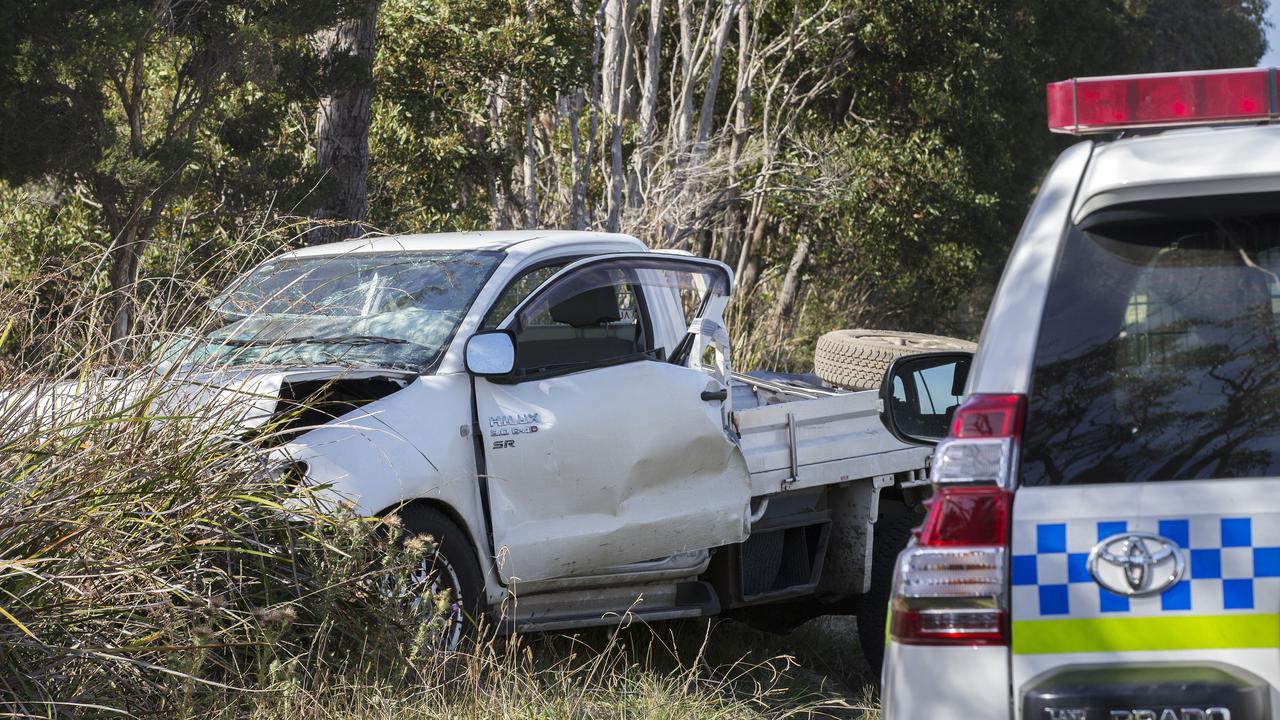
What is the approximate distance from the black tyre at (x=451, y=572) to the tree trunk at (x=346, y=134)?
555 cm

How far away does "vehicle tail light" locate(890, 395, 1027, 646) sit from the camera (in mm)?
2381

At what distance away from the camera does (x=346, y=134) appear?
10.6 meters

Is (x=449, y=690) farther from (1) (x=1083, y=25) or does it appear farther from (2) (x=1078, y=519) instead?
(1) (x=1083, y=25)

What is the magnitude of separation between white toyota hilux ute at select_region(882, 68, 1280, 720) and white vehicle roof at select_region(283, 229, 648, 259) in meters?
3.60

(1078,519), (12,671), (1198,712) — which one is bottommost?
(12,671)

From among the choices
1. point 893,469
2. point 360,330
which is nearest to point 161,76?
point 360,330

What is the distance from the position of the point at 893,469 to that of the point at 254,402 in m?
3.03

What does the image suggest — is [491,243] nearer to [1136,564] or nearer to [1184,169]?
[1184,169]

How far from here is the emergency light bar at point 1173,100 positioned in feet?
8.53

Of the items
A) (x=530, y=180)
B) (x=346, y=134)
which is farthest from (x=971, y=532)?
(x=530, y=180)

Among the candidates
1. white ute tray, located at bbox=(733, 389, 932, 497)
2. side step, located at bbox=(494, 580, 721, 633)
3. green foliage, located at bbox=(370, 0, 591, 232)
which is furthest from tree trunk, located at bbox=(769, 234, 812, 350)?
side step, located at bbox=(494, 580, 721, 633)

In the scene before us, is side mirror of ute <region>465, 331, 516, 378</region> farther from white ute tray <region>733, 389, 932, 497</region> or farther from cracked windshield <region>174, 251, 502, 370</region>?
white ute tray <region>733, 389, 932, 497</region>

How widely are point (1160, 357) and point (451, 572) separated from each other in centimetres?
317

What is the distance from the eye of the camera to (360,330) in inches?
224
